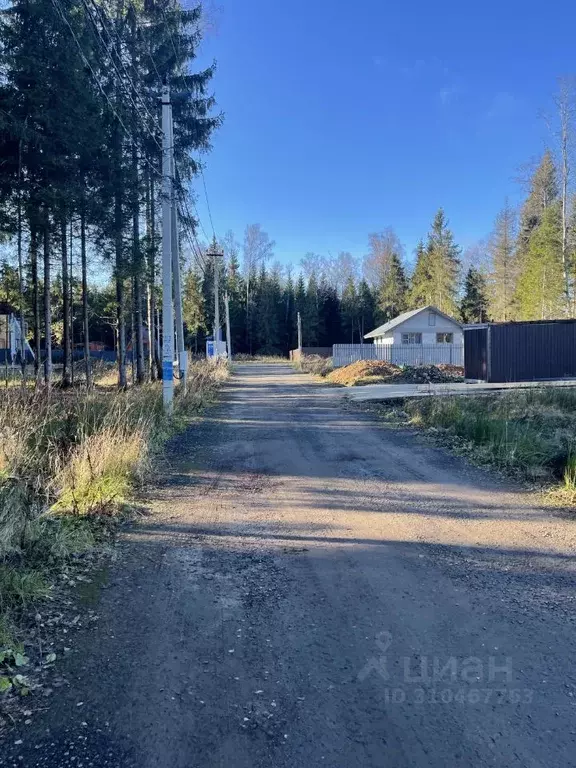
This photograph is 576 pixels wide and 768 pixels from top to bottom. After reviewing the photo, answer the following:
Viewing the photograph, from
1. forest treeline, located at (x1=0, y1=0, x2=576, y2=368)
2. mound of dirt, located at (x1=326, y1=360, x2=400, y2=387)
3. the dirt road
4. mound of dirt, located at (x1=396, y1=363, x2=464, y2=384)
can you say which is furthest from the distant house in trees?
the dirt road

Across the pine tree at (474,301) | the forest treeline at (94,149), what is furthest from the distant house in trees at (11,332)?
the pine tree at (474,301)

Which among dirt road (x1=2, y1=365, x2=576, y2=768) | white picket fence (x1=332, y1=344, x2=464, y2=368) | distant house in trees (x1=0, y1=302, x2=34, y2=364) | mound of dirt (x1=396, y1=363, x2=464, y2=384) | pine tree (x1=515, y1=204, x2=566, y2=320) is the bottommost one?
dirt road (x1=2, y1=365, x2=576, y2=768)

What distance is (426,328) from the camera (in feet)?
149

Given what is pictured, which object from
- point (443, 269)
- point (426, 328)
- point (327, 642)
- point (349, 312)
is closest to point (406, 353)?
point (426, 328)

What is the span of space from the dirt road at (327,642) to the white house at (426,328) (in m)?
40.3

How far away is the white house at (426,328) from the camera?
44938 millimetres

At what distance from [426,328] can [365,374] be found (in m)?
20.4

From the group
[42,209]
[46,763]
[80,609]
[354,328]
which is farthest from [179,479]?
[354,328]

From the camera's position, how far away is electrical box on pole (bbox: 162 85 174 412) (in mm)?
12250

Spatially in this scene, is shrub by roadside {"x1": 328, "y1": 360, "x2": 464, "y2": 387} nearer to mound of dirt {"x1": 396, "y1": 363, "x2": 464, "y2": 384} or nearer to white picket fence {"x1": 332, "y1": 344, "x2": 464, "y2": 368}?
mound of dirt {"x1": 396, "y1": 363, "x2": 464, "y2": 384}

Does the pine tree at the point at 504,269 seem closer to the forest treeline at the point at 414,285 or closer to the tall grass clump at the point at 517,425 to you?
the forest treeline at the point at 414,285

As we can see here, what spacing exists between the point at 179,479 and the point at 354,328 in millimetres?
70957

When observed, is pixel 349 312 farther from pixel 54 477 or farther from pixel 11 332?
pixel 54 477

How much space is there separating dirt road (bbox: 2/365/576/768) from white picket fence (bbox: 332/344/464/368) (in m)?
32.9
